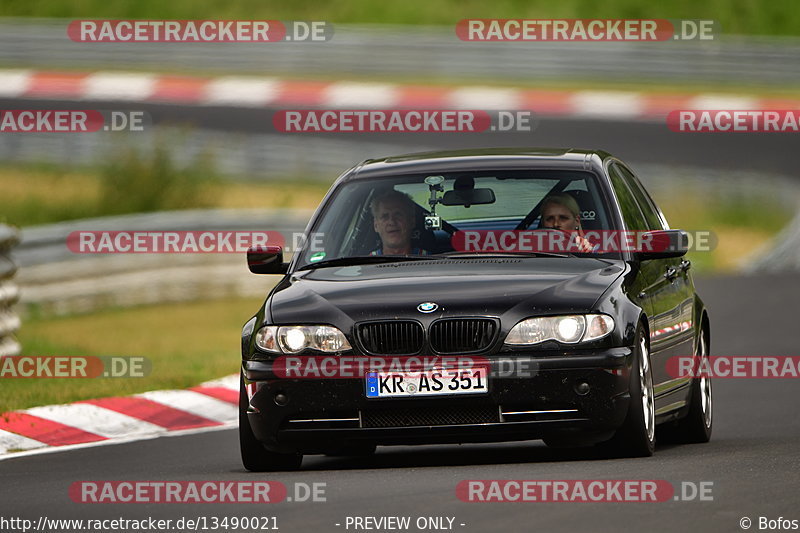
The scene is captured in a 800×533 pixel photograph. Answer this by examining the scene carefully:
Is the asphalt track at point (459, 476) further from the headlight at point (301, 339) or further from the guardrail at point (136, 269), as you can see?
the guardrail at point (136, 269)

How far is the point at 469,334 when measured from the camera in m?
8.77

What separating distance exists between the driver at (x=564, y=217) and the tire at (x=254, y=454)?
1.81 m

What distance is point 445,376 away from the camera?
28.5ft

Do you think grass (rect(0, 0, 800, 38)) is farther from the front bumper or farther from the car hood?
the front bumper

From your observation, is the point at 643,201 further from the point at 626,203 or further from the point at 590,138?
the point at 590,138

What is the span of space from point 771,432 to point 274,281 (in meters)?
10.7

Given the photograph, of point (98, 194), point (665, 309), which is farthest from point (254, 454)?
point (98, 194)

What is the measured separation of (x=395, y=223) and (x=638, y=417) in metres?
1.84

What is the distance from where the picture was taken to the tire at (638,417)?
8.84 metres

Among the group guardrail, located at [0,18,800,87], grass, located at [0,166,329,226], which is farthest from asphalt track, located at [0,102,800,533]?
guardrail, located at [0,18,800,87]

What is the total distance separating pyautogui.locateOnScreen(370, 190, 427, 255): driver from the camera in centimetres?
988

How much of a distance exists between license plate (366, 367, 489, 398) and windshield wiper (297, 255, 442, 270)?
41.5 inches

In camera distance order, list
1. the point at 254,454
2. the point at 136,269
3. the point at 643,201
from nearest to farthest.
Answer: the point at 254,454, the point at 643,201, the point at 136,269

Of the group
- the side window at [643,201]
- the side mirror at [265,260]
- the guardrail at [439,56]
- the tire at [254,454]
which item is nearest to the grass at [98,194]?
the guardrail at [439,56]
